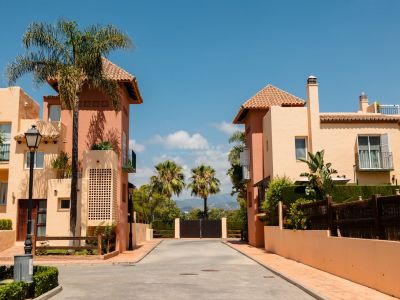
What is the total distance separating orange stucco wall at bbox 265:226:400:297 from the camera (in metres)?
11.2

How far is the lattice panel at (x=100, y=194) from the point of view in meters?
25.6

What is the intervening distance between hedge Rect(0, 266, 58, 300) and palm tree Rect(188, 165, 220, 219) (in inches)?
1727

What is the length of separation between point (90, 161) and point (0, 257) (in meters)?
6.45

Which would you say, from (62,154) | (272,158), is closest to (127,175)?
(62,154)

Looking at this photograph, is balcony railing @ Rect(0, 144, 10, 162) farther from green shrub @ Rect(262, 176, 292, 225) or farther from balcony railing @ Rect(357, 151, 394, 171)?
balcony railing @ Rect(357, 151, 394, 171)

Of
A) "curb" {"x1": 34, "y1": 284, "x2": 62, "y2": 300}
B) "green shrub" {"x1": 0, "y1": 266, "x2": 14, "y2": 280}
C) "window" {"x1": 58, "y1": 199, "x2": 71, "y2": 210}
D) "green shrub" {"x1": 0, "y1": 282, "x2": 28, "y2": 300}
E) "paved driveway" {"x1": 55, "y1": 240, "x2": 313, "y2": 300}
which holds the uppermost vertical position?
"window" {"x1": 58, "y1": 199, "x2": 71, "y2": 210}

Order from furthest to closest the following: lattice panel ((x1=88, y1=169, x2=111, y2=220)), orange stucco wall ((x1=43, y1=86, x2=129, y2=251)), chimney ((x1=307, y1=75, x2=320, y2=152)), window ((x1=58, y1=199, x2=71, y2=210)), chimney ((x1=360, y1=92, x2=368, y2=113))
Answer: chimney ((x1=360, y1=92, x2=368, y2=113)) → chimney ((x1=307, y1=75, x2=320, y2=152)) → orange stucco wall ((x1=43, y1=86, x2=129, y2=251)) → window ((x1=58, y1=199, x2=71, y2=210)) → lattice panel ((x1=88, y1=169, x2=111, y2=220))

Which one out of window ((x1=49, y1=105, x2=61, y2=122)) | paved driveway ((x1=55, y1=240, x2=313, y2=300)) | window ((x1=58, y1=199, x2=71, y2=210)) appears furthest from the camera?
window ((x1=49, y1=105, x2=61, y2=122))

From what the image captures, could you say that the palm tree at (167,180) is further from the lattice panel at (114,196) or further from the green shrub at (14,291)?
the green shrub at (14,291)

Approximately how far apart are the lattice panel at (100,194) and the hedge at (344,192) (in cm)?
912

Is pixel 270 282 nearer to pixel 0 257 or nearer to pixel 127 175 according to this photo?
pixel 0 257

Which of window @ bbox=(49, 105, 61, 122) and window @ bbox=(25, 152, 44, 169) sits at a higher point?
window @ bbox=(49, 105, 61, 122)

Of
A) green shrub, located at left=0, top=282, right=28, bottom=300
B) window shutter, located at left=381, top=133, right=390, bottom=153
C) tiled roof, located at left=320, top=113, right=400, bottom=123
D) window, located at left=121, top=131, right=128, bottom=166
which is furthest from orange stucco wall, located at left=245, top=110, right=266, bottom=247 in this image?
green shrub, located at left=0, top=282, right=28, bottom=300

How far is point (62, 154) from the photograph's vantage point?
27484 mm
